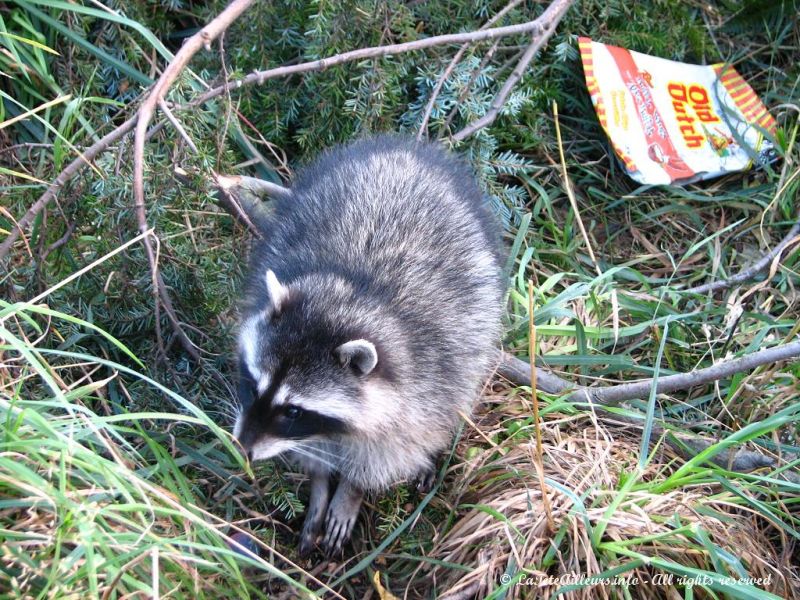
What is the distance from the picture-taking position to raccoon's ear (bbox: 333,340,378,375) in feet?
9.54

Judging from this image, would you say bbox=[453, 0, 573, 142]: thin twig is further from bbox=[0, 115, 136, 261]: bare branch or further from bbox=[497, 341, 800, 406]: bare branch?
bbox=[0, 115, 136, 261]: bare branch

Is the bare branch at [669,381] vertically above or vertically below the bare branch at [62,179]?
below

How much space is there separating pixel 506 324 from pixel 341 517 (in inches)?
50.8

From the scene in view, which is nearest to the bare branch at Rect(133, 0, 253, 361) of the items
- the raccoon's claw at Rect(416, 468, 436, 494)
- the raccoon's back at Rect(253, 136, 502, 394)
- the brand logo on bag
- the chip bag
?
the raccoon's back at Rect(253, 136, 502, 394)

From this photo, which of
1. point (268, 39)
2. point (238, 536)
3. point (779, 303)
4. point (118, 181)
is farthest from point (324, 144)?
point (779, 303)

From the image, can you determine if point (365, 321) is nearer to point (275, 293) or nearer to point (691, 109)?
point (275, 293)

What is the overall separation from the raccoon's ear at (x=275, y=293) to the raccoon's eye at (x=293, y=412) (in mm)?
362

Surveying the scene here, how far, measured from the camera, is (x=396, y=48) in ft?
13.1

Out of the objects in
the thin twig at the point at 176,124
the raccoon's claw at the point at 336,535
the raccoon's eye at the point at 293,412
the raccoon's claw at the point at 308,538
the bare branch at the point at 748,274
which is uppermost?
the thin twig at the point at 176,124

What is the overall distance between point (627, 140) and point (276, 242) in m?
2.27

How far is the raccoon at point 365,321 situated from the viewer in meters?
2.98

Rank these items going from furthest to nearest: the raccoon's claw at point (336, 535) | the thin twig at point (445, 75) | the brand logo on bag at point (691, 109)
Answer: the brand logo on bag at point (691, 109)
the thin twig at point (445, 75)
the raccoon's claw at point (336, 535)

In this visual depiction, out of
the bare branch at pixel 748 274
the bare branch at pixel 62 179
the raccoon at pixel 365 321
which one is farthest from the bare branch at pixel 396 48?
the bare branch at pixel 748 274

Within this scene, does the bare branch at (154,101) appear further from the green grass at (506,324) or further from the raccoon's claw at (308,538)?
the raccoon's claw at (308,538)
